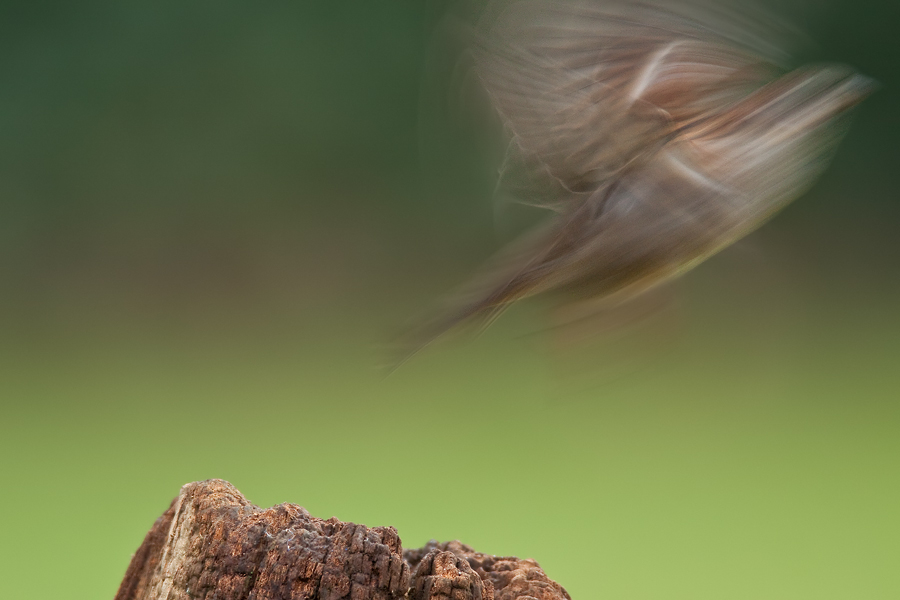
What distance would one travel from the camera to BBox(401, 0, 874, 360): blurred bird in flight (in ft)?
3.61

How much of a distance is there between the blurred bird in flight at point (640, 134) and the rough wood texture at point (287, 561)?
0.34m

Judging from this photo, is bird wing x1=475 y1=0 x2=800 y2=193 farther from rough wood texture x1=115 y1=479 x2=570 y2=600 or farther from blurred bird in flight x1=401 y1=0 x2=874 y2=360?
rough wood texture x1=115 y1=479 x2=570 y2=600

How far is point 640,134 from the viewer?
44.2 inches

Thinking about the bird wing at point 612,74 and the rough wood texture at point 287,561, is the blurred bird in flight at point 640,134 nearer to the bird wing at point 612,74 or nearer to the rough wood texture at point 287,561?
the bird wing at point 612,74

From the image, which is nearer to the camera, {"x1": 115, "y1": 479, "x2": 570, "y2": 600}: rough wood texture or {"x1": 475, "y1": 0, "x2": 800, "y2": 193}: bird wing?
{"x1": 115, "y1": 479, "x2": 570, "y2": 600}: rough wood texture

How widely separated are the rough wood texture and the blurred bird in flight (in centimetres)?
34

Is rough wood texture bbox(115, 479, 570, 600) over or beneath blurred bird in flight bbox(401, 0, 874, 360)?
beneath

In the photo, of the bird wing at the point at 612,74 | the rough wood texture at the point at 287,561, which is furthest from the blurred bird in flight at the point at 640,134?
the rough wood texture at the point at 287,561

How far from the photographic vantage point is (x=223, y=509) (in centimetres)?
78

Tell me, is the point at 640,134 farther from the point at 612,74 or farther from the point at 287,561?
the point at 287,561

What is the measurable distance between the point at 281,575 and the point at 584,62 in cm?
79

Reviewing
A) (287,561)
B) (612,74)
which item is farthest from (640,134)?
(287,561)

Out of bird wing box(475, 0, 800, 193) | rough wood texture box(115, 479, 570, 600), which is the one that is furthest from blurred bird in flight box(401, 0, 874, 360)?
rough wood texture box(115, 479, 570, 600)

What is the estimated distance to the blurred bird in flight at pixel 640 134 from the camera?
110cm
